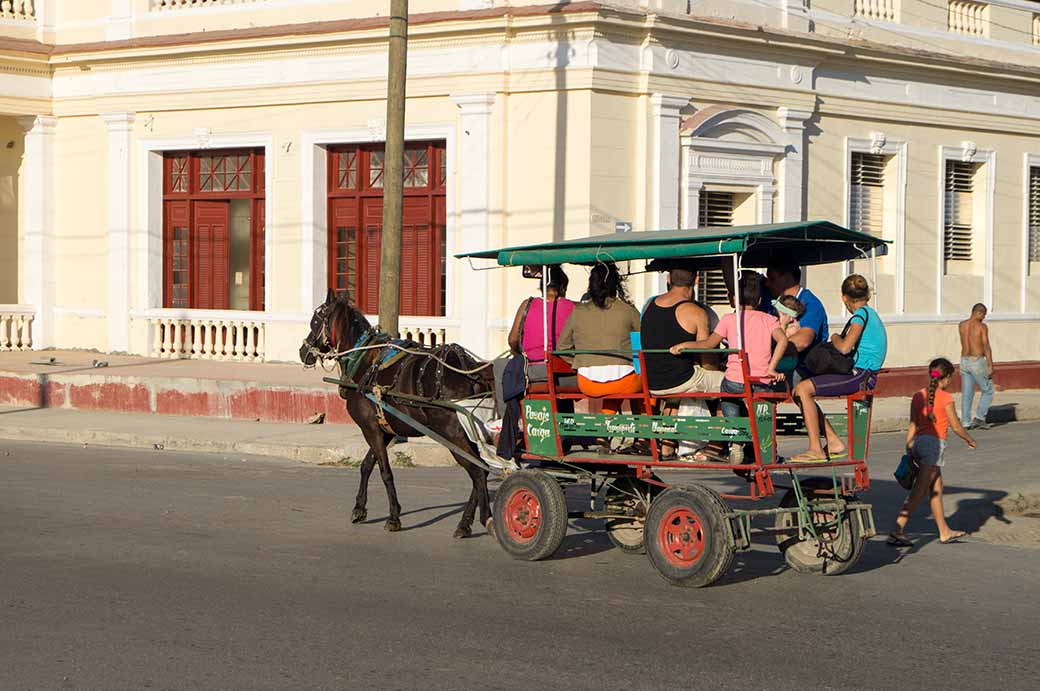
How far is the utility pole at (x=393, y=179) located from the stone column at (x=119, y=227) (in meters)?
9.24

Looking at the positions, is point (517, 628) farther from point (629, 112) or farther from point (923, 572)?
point (629, 112)

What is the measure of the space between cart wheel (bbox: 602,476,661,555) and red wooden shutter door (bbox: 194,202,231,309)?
15.2 m

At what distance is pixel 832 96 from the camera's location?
2338 cm

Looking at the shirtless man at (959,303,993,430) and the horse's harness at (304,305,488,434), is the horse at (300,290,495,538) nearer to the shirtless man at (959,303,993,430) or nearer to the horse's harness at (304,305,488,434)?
the horse's harness at (304,305,488,434)

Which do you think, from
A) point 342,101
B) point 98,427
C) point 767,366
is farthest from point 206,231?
point 767,366

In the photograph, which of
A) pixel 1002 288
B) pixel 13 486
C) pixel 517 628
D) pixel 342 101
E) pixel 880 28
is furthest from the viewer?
pixel 1002 288

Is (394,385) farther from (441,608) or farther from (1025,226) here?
(1025,226)

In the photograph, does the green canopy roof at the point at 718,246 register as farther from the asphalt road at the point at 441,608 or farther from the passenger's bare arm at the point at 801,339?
→ the asphalt road at the point at 441,608

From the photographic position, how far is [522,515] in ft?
33.3

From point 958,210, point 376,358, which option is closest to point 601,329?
point 376,358

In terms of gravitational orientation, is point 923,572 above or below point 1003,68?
below

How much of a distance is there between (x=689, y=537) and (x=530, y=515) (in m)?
1.36

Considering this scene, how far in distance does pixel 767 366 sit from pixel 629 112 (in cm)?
1190

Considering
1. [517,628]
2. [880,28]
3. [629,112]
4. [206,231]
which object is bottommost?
[517,628]
